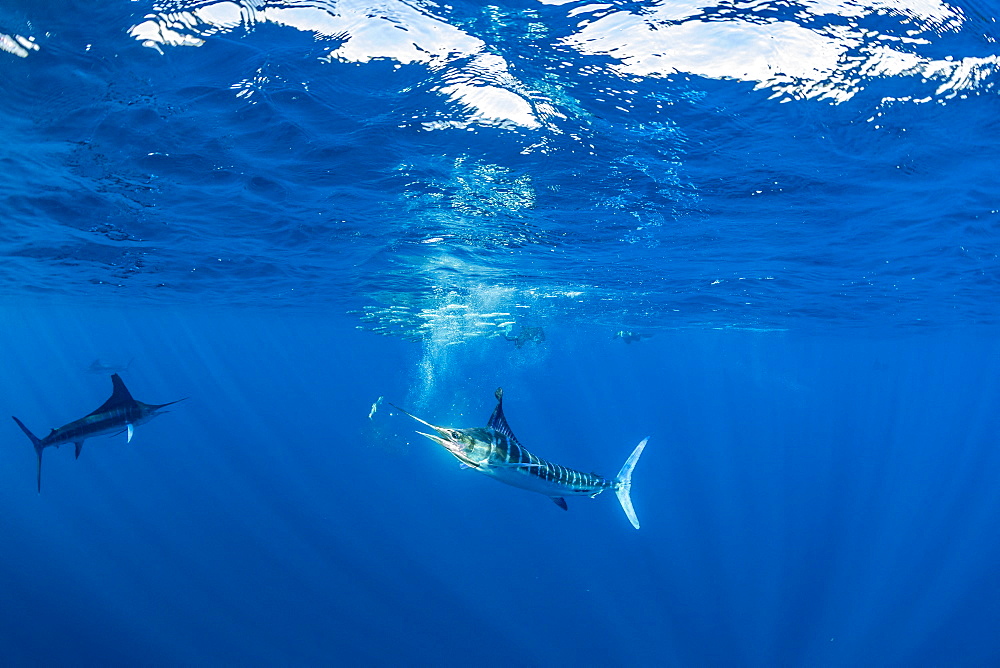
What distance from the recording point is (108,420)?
25.0 ft

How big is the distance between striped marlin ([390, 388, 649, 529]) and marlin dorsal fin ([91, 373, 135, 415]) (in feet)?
18.5

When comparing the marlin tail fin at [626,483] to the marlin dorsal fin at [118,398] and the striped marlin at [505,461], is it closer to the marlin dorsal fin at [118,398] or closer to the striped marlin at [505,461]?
the striped marlin at [505,461]

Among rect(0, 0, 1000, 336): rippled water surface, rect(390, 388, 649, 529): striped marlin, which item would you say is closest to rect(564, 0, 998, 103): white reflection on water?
rect(0, 0, 1000, 336): rippled water surface

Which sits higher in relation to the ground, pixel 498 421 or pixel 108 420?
pixel 498 421

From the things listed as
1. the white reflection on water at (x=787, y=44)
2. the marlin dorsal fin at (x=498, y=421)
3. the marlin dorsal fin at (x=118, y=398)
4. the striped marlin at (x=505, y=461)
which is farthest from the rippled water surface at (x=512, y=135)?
the striped marlin at (x=505, y=461)

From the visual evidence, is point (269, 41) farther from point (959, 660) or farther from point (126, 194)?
point (959, 660)

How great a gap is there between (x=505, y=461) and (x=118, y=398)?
648cm

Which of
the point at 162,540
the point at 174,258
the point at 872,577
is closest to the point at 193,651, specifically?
the point at 162,540

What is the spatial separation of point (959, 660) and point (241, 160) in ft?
97.6

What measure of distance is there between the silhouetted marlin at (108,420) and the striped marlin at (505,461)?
16.8 feet

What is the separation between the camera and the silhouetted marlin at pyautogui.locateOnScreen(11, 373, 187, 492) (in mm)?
7531

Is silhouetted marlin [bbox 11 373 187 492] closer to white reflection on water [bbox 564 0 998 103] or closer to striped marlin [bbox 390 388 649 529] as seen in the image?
striped marlin [bbox 390 388 649 529]

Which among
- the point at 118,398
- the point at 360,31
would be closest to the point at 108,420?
the point at 118,398

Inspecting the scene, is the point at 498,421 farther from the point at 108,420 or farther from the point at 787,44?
the point at 787,44
